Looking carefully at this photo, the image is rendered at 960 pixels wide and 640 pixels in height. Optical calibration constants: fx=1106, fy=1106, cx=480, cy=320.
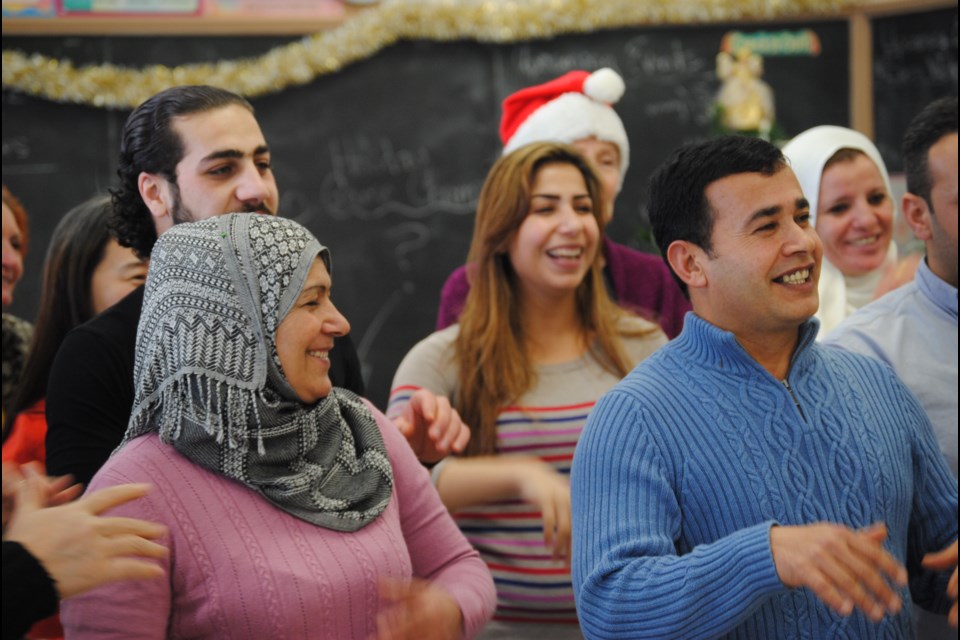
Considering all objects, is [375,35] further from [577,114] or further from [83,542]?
[83,542]

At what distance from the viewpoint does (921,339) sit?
241cm

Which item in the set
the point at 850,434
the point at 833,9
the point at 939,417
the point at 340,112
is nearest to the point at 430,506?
the point at 850,434

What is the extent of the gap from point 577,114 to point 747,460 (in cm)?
196

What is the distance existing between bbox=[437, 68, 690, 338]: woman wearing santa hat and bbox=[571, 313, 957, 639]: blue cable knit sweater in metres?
1.10

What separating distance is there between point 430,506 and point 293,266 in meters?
0.53

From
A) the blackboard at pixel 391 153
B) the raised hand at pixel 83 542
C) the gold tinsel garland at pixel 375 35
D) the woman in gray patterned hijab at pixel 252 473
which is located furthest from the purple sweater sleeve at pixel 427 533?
the gold tinsel garland at pixel 375 35

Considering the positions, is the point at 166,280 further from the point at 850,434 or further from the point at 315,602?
the point at 850,434

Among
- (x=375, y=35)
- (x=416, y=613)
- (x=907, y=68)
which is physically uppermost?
(x=375, y=35)

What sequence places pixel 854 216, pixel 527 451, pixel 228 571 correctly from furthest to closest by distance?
pixel 854 216, pixel 527 451, pixel 228 571

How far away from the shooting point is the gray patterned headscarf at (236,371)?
180cm

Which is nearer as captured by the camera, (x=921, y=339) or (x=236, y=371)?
(x=236, y=371)

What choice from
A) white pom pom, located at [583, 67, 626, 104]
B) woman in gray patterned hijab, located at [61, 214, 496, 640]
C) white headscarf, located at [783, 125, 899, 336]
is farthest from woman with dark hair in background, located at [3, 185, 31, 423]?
white headscarf, located at [783, 125, 899, 336]

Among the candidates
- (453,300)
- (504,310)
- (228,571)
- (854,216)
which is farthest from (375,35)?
(228,571)

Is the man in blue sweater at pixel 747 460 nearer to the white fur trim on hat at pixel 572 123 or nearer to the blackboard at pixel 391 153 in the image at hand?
the white fur trim on hat at pixel 572 123
